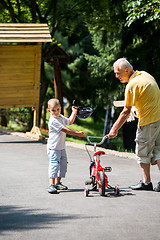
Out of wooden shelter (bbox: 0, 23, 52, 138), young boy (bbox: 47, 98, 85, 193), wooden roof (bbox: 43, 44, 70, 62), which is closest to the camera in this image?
young boy (bbox: 47, 98, 85, 193)

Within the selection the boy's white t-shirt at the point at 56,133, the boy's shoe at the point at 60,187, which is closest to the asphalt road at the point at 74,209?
the boy's shoe at the point at 60,187

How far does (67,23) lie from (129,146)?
7.32m

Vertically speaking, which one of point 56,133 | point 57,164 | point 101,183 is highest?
point 56,133

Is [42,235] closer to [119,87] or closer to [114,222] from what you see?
[114,222]

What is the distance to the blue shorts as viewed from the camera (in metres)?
7.09

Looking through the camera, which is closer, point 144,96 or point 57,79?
point 144,96

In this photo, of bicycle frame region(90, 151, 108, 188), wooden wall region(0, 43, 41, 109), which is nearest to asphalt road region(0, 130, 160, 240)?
bicycle frame region(90, 151, 108, 188)

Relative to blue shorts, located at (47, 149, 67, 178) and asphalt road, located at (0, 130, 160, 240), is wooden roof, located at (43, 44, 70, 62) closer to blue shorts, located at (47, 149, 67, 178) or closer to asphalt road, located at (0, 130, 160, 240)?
asphalt road, located at (0, 130, 160, 240)

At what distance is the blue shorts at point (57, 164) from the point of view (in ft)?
23.2

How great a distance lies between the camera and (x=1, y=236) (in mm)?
4727

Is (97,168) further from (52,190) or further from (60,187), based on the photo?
(60,187)

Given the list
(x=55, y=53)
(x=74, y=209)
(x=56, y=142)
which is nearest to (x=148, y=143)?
(x=56, y=142)

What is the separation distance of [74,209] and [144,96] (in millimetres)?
1964

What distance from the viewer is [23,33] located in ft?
50.2
